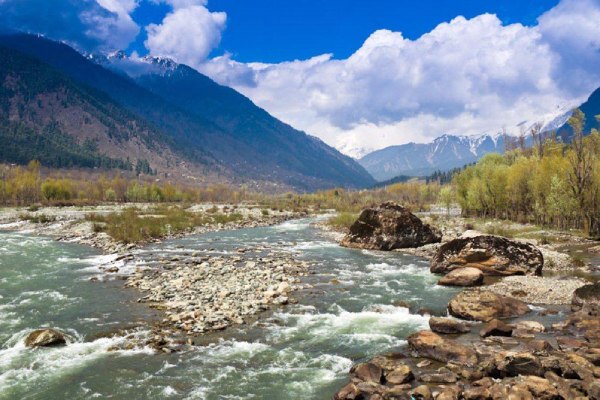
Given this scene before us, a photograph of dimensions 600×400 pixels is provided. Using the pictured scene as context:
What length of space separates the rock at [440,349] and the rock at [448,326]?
197 cm

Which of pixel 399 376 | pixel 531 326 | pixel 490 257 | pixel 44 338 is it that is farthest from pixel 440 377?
pixel 490 257

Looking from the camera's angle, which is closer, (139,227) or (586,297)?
(586,297)

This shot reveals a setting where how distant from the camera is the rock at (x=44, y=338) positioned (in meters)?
16.2

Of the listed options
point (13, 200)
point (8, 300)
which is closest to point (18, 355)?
point (8, 300)

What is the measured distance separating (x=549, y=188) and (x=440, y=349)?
5517 centimetres

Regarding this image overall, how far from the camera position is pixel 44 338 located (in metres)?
16.4

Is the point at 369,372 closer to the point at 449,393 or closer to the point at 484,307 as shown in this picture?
the point at 449,393

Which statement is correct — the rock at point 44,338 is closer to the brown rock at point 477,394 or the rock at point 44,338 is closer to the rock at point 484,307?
the brown rock at point 477,394

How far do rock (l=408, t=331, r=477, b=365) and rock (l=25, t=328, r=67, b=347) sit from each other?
46.6 ft

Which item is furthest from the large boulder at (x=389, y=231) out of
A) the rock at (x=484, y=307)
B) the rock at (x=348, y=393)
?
the rock at (x=348, y=393)

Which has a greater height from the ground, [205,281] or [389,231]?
[389,231]

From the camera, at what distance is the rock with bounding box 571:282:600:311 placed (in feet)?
64.8

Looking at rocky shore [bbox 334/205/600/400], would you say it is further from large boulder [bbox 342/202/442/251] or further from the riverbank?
large boulder [bbox 342/202/442/251]

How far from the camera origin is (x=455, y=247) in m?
31.4
